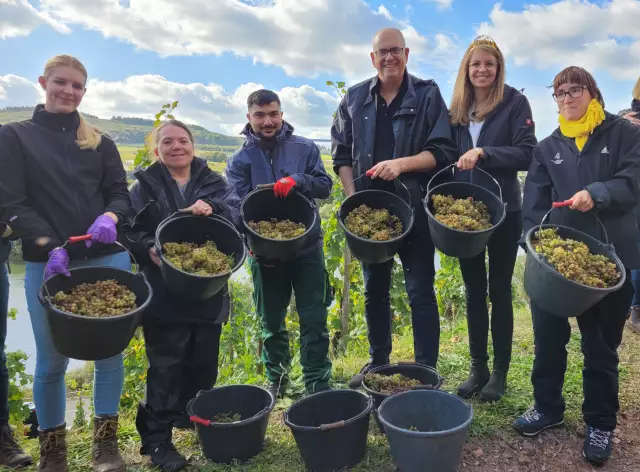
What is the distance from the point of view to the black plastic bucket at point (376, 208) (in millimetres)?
2564

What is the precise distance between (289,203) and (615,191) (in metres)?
1.69

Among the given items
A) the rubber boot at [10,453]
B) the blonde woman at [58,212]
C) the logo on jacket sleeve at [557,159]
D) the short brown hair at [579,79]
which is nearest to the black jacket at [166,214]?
the blonde woman at [58,212]

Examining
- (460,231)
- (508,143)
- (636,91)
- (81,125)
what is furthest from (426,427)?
(636,91)

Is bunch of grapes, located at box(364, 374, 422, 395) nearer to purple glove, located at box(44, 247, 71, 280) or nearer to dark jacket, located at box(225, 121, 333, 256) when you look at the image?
dark jacket, located at box(225, 121, 333, 256)

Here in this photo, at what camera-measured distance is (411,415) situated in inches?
98.9

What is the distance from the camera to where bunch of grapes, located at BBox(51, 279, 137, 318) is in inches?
82.7

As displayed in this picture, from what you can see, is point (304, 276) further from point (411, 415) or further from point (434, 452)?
point (434, 452)

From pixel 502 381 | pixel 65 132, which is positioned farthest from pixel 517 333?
pixel 65 132

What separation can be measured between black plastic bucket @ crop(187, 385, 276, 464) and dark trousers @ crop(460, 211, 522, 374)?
4.36ft

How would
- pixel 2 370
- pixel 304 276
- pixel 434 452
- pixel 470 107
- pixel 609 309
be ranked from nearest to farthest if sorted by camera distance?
pixel 434 452 → pixel 609 309 → pixel 2 370 → pixel 470 107 → pixel 304 276

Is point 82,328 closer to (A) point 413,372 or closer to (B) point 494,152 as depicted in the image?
(A) point 413,372

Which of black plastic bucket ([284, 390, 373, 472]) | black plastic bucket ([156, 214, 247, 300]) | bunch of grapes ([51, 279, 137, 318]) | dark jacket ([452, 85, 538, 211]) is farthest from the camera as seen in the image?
dark jacket ([452, 85, 538, 211])

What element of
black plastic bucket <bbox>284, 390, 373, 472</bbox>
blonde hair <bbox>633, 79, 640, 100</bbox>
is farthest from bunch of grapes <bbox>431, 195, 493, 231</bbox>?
blonde hair <bbox>633, 79, 640, 100</bbox>

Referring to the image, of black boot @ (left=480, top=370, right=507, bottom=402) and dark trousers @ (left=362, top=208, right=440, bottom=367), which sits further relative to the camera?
black boot @ (left=480, top=370, right=507, bottom=402)
